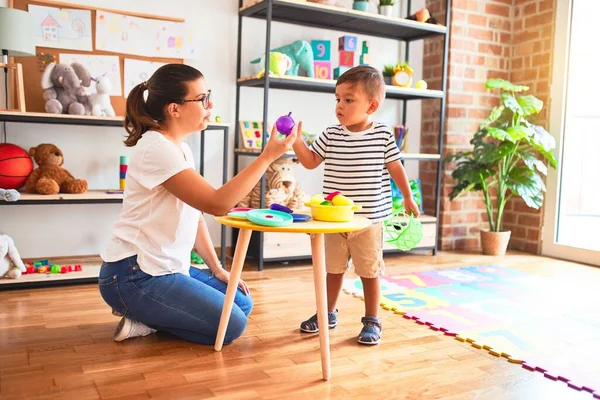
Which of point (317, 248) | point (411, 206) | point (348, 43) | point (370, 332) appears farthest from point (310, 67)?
point (317, 248)

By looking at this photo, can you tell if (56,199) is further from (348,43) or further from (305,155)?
(348,43)

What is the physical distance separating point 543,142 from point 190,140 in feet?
6.80

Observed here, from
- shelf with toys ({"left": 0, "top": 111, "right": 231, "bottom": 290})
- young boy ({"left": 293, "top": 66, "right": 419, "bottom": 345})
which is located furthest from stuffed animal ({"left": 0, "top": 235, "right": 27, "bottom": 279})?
young boy ({"left": 293, "top": 66, "right": 419, "bottom": 345})

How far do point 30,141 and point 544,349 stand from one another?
97.5 inches

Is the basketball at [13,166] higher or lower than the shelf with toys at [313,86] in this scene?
lower

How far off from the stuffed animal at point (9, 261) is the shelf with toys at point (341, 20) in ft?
5.53

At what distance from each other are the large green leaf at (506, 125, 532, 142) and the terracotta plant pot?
631 millimetres

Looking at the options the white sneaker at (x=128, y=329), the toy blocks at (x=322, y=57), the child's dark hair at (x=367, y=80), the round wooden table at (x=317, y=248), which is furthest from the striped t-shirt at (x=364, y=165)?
the toy blocks at (x=322, y=57)

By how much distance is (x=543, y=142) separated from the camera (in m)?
3.61

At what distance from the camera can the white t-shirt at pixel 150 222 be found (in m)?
1.80

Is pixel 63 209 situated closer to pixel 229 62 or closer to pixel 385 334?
pixel 229 62

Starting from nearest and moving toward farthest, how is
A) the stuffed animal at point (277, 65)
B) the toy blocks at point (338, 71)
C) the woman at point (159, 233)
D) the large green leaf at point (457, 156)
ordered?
the woman at point (159, 233)
the stuffed animal at point (277, 65)
the toy blocks at point (338, 71)
the large green leaf at point (457, 156)

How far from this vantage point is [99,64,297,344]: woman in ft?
5.99

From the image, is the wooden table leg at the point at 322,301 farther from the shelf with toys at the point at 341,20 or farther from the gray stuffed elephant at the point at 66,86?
the shelf with toys at the point at 341,20
